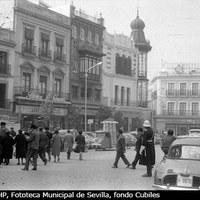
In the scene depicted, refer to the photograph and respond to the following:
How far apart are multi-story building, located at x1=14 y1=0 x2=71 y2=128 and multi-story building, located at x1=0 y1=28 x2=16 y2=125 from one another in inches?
31.6

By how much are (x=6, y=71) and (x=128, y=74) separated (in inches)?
1010

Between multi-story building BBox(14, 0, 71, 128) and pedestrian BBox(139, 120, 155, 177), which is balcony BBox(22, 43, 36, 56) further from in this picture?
pedestrian BBox(139, 120, 155, 177)

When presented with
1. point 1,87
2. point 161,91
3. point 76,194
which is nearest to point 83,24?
point 1,87

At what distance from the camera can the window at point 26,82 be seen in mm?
44812

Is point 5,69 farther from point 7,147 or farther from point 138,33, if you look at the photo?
point 138,33

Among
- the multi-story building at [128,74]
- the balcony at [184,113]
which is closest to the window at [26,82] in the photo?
the multi-story building at [128,74]

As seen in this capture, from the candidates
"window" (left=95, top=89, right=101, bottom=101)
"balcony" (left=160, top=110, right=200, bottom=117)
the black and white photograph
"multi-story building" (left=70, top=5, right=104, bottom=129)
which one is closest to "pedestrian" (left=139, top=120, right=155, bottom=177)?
the black and white photograph

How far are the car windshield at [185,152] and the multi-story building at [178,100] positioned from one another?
2524 inches

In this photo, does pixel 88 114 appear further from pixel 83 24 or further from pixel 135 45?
pixel 135 45

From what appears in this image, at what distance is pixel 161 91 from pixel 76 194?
69.8 m

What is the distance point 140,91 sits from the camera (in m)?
66.5

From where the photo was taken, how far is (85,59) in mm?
53094

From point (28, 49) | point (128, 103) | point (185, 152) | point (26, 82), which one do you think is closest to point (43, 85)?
point (26, 82)

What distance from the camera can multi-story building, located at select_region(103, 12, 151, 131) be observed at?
197 feet
